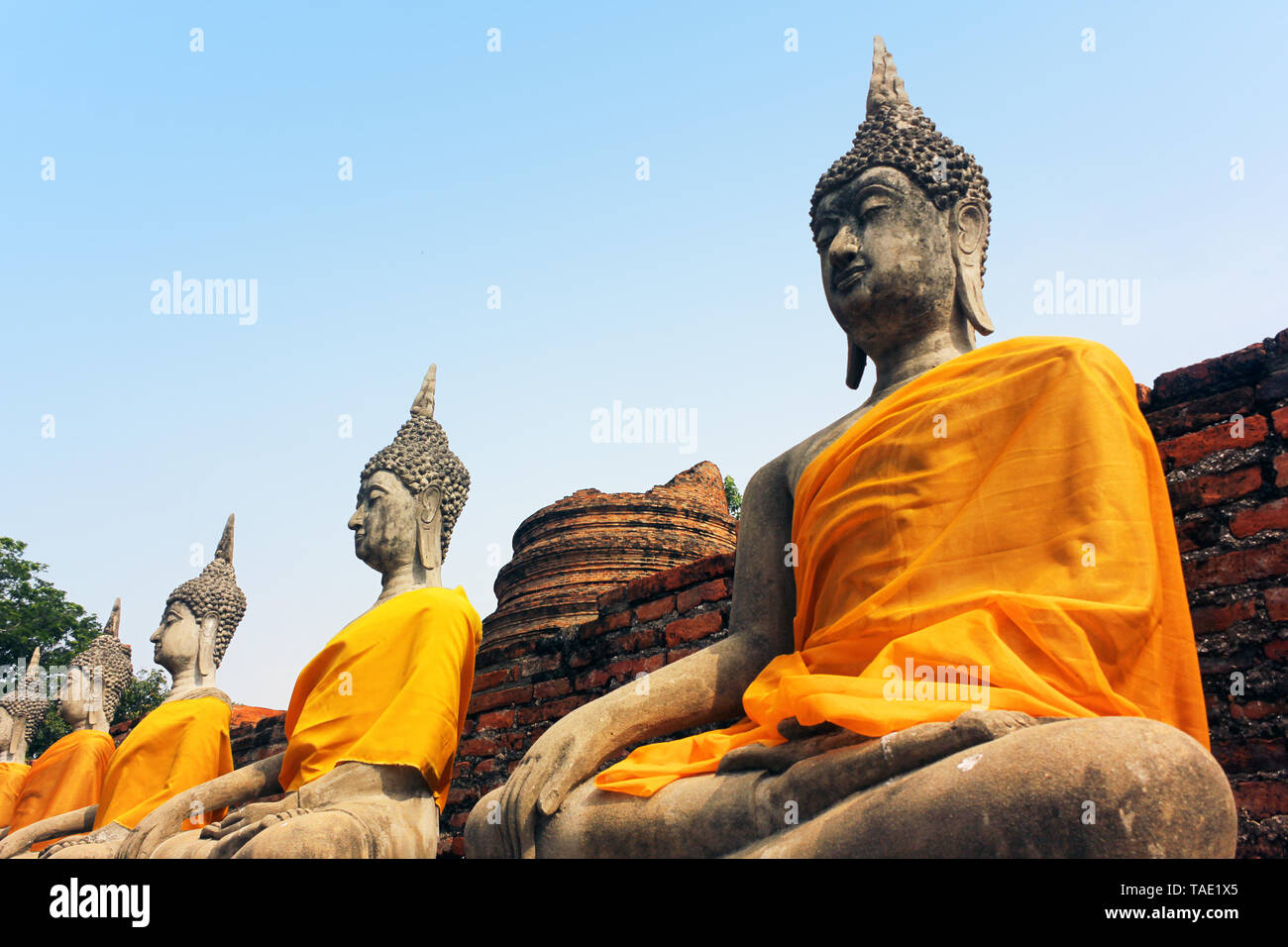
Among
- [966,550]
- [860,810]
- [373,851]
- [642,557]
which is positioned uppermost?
[642,557]

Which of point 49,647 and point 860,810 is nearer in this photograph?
point 860,810

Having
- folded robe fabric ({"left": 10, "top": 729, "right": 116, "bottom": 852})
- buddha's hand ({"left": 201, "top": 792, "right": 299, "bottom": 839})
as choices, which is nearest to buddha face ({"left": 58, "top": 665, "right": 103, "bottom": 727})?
folded robe fabric ({"left": 10, "top": 729, "right": 116, "bottom": 852})

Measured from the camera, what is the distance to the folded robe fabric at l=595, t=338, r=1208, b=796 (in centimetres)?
238

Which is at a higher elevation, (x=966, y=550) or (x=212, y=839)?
(x=966, y=550)

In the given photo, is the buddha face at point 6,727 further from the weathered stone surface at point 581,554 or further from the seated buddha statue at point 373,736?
the seated buddha statue at point 373,736

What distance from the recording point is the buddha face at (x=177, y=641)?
666 centimetres

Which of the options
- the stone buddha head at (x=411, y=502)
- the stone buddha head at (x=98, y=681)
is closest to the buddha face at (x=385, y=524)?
the stone buddha head at (x=411, y=502)

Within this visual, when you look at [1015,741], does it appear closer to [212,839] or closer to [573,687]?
[212,839]

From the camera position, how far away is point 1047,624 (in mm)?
2414

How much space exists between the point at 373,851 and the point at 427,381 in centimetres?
254

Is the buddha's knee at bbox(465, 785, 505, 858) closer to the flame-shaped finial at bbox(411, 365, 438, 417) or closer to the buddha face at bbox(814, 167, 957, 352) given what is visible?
the buddha face at bbox(814, 167, 957, 352)

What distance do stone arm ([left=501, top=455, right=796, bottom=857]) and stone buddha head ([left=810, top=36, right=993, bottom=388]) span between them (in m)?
0.56

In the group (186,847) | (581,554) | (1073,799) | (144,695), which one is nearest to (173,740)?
(186,847)

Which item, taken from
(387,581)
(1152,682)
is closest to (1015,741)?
(1152,682)
